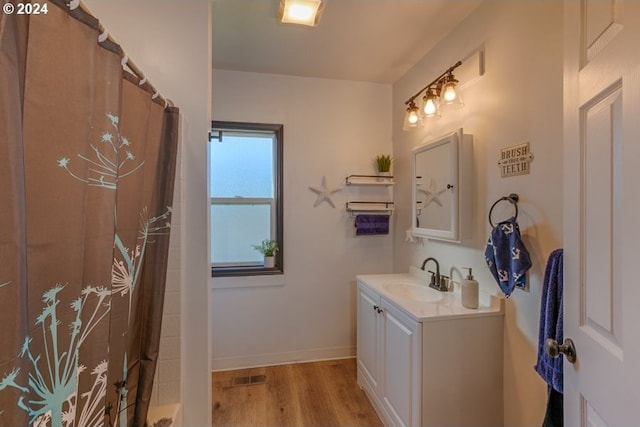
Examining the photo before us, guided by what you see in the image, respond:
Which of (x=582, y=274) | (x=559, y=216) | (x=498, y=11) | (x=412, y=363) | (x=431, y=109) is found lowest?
(x=412, y=363)

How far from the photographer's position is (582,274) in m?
0.81

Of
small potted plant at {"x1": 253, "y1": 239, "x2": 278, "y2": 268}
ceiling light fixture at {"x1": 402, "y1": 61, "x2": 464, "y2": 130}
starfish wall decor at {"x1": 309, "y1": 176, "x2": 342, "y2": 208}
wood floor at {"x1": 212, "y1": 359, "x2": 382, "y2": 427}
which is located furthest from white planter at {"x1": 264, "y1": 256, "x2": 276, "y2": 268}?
ceiling light fixture at {"x1": 402, "y1": 61, "x2": 464, "y2": 130}

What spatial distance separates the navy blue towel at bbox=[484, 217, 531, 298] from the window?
167cm

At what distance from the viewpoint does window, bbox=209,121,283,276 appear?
2.56 meters

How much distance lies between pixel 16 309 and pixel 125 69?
2.61 feet

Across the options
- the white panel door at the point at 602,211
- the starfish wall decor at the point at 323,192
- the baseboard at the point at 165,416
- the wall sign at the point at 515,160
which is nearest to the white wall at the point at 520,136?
the wall sign at the point at 515,160

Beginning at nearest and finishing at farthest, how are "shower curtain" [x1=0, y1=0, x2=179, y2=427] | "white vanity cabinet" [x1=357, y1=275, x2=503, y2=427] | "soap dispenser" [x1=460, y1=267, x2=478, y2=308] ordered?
1. "shower curtain" [x1=0, y1=0, x2=179, y2=427]
2. "white vanity cabinet" [x1=357, y1=275, x2=503, y2=427]
3. "soap dispenser" [x1=460, y1=267, x2=478, y2=308]

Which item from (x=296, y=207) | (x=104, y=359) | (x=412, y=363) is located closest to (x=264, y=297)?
(x=296, y=207)

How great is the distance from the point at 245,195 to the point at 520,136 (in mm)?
2078

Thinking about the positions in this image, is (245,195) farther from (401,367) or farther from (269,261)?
(401,367)

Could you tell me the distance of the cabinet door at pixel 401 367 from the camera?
148 cm

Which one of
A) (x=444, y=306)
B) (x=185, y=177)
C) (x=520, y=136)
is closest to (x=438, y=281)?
(x=444, y=306)

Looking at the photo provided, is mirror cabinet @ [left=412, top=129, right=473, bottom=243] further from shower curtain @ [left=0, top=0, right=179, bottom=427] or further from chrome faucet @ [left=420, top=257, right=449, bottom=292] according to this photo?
shower curtain @ [left=0, top=0, right=179, bottom=427]

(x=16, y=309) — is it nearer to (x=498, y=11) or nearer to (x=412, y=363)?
(x=412, y=363)
